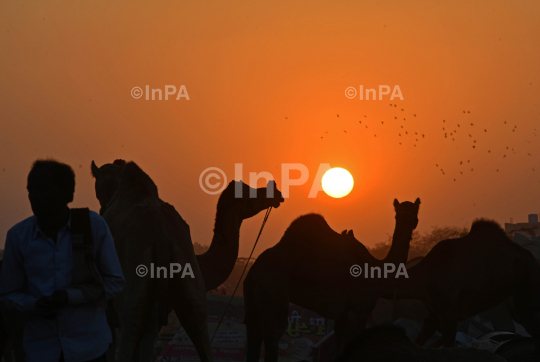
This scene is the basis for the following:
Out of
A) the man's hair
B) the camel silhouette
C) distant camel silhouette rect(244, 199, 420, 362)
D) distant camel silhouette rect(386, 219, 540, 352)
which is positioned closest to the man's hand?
the man's hair

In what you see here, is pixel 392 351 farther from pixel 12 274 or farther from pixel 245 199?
pixel 245 199

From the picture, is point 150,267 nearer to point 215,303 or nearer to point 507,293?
point 507,293

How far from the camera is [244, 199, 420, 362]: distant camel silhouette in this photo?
7.71 meters

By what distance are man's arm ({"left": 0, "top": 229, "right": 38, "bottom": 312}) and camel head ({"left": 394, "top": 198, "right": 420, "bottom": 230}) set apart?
6.96 meters

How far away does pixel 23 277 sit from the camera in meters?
3.15

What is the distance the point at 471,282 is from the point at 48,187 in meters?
7.27

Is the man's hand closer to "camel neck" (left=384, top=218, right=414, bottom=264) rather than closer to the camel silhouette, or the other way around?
the camel silhouette

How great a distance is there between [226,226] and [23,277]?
16.9 ft

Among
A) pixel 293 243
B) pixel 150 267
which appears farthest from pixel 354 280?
pixel 150 267

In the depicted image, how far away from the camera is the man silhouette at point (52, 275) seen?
10.0 feet

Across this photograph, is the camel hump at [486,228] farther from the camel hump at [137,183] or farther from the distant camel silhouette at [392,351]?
the distant camel silhouette at [392,351]

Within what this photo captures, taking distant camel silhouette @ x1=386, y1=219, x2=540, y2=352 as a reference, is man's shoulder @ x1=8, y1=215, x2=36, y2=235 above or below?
above

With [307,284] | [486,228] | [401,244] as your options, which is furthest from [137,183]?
[486,228]

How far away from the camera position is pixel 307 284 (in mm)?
8125
